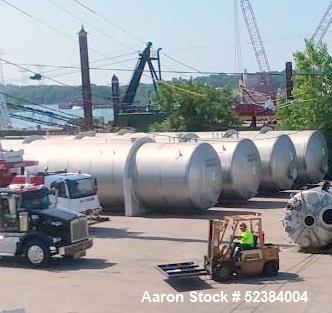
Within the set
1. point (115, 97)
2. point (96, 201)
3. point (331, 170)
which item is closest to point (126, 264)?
point (96, 201)

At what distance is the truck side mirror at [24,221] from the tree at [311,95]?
90.6ft

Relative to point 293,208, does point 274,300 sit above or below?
below

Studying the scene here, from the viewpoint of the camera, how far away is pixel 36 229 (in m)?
20.4

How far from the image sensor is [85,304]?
1597 centimetres

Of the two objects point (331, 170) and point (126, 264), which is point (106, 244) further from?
point (331, 170)

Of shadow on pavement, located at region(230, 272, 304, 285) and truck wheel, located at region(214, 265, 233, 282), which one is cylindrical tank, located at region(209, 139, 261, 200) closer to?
shadow on pavement, located at region(230, 272, 304, 285)

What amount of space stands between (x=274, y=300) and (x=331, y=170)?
30.1 meters

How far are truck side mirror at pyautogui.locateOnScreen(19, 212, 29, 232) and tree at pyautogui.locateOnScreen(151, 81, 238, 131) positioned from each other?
37115 mm

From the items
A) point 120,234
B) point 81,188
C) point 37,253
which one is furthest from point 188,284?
point 81,188

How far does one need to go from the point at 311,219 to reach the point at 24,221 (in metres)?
8.06

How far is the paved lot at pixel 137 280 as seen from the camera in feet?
51.3

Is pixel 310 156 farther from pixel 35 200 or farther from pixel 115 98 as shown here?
pixel 115 98

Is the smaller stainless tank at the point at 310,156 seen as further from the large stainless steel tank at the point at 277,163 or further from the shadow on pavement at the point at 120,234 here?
the shadow on pavement at the point at 120,234

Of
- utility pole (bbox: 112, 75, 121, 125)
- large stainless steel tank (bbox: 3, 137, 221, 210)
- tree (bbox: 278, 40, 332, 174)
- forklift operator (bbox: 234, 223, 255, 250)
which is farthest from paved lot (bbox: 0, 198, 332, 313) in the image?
utility pole (bbox: 112, 75, 121, 125)
